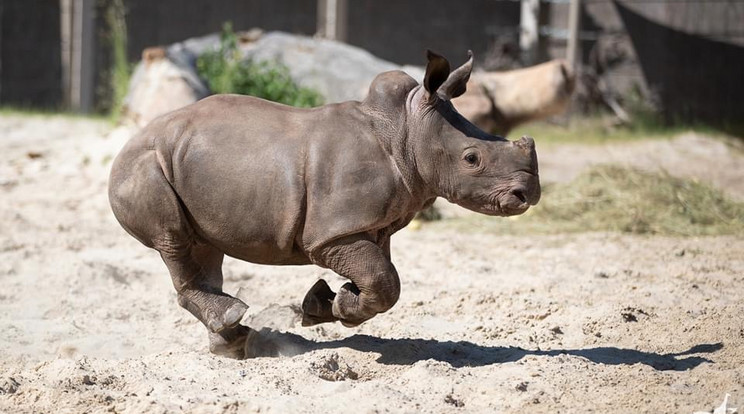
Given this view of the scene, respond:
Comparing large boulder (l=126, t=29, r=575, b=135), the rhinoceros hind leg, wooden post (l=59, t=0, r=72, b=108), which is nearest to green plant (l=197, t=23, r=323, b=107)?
large boulder (l=126, t=29, r=575, b=135)

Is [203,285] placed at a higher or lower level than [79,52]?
higher

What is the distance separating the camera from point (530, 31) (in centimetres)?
1220

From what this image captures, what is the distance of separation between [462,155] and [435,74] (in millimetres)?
298

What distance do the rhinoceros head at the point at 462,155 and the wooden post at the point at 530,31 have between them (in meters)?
8.77

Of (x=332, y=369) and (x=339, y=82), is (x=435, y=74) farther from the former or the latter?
(x=339, y=82)

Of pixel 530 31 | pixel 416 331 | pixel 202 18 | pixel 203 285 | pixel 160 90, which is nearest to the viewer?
pixel 203 285

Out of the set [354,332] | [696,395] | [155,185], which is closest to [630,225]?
[354,332]

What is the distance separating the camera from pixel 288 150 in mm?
3537

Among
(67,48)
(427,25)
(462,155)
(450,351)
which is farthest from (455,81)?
(427,25)

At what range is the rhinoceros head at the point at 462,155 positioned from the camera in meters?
3.44

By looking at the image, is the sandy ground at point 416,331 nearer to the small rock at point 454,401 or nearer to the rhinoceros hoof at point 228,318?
the small rock at point 454,401

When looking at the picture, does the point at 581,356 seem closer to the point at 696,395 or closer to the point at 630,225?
the point at 696,395

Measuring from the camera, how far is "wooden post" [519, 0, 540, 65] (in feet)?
39.8

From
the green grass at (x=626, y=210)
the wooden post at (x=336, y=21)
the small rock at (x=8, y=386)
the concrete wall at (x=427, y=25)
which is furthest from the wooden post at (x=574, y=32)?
the small rock at (x=8, y=386)
